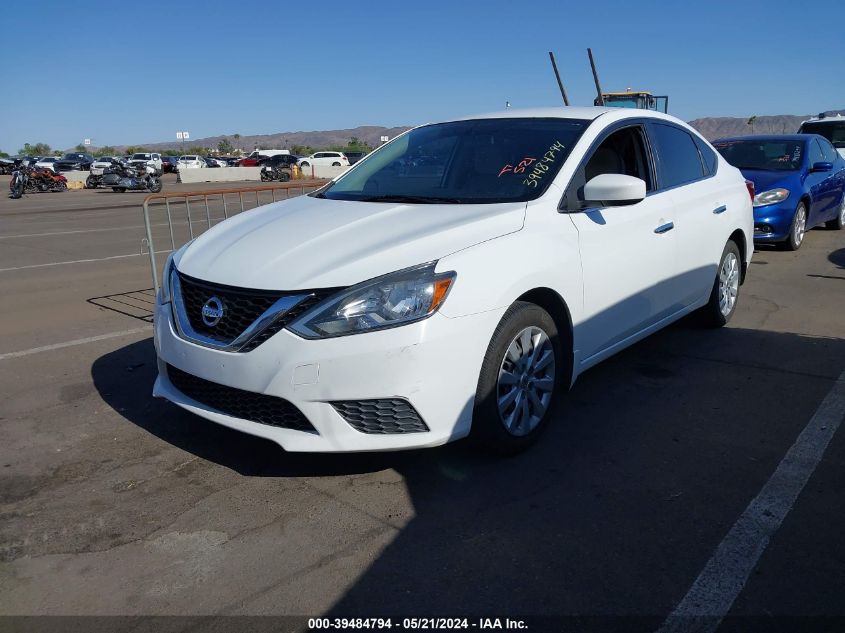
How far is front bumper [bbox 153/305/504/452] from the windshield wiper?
0.95m

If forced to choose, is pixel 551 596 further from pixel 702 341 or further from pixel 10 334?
pixel 10 334

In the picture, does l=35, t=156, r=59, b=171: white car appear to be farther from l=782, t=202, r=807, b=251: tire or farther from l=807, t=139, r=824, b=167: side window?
l=782, t=202, r=807, b=251: tire

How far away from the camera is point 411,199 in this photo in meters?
4.25

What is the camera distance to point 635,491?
11.4 feet

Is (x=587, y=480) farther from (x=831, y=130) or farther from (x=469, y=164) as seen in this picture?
(x=831, y=130)

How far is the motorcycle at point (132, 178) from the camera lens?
30906 millimetres

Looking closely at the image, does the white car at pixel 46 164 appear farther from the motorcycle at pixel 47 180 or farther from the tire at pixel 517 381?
the tire at pixel 517 381

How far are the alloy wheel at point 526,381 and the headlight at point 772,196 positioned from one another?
720 centimetres

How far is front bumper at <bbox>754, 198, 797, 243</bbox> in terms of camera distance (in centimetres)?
988

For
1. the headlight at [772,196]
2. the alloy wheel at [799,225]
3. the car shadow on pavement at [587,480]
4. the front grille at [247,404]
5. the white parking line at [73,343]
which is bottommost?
the car shadow on pavement at [587,480]

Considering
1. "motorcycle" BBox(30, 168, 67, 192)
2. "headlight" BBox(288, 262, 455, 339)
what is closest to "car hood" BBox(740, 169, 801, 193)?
"headlight" BBox(288, 262, 455, 339)

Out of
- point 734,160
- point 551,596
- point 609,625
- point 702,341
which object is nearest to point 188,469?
point 551,596

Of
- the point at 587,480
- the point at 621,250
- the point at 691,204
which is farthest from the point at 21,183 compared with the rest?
the point at 587,480

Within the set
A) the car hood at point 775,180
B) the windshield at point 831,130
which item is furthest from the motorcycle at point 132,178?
the car hood at point 775,180
